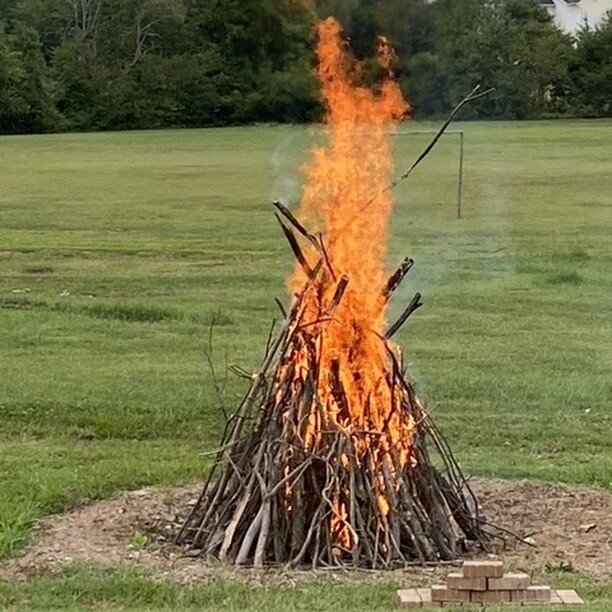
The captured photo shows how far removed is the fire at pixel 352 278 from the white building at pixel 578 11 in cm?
3985

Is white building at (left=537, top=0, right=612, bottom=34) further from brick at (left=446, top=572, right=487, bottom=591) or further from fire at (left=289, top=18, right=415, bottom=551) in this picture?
brick at (left=446, top=572, right=487, bottom=591)

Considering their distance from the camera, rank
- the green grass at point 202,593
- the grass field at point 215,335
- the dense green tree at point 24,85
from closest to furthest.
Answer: the green grass at point 202,593, the grass field at point 215,335, the dense green tree at point 24,85

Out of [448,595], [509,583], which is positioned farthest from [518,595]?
[448,595]

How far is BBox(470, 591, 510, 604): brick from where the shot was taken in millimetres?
6340

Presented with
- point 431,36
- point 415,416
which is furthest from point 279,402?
point 431,36

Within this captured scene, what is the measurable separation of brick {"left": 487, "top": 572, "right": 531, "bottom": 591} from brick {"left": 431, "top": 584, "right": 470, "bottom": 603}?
107 millimetres

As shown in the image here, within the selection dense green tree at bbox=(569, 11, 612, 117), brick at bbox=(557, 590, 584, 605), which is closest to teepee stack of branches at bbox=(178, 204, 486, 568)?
brick at bbox=(557, 590, 584, 605)

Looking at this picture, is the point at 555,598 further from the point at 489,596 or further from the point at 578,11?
the point at 578,11

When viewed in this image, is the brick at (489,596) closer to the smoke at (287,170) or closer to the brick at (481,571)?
the brick at (481,571)

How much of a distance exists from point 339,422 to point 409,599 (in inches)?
59.3

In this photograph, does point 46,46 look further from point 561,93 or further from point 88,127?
point 561,93

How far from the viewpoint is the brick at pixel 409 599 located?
632 centimetres

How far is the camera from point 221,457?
8297 millimetres

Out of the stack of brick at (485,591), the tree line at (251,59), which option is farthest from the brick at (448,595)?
the tree line at (251,59)
